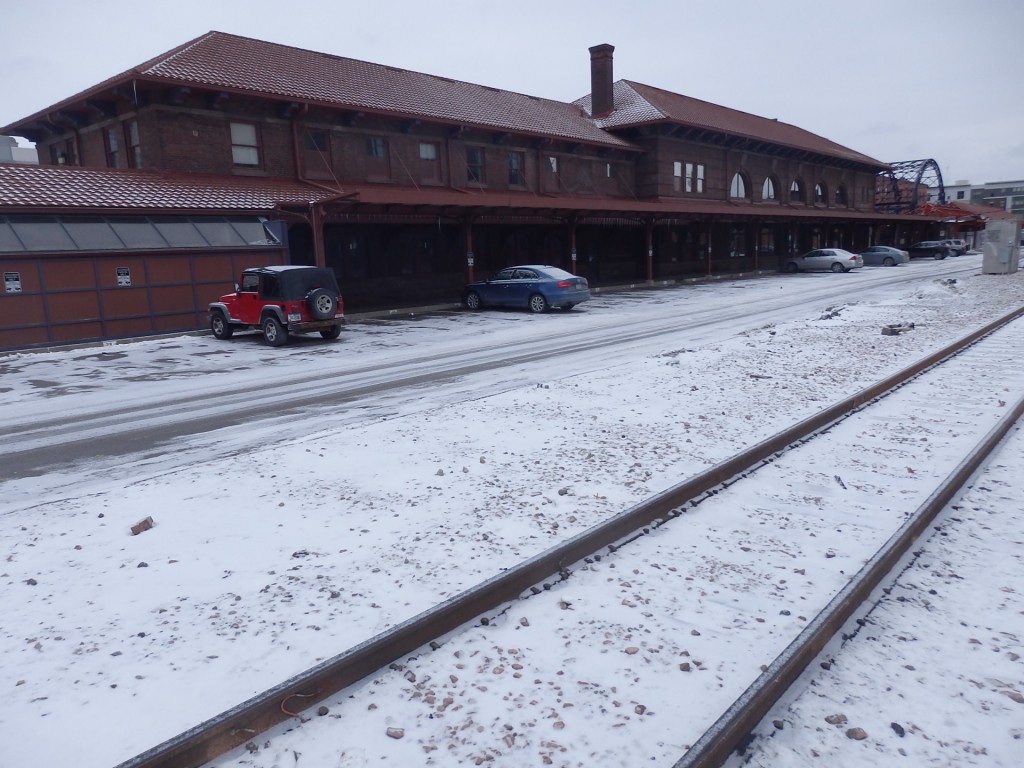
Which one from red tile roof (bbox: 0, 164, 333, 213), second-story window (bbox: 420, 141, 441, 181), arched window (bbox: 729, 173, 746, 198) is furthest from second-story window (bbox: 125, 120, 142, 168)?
arched window (bbox: 729, 173, 746, 198)

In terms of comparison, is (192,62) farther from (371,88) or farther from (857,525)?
(857,525)

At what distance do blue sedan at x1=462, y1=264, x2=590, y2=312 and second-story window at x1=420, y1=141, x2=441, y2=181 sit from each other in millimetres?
A: 7263

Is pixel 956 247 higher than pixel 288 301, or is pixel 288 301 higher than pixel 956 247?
pixel 956 247

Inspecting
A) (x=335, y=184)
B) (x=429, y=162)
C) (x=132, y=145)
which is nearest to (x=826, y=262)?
(x=429, y=162)

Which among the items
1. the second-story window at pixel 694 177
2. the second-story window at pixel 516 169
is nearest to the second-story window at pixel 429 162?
the second-story window at pixel 516 169

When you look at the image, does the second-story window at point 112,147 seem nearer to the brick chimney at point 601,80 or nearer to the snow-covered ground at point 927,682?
the brick chimney at point 601,80

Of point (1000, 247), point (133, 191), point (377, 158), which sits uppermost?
point (377, 158)

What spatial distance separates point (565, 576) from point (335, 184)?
75.8 ft

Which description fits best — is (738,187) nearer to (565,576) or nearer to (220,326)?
(220,326)

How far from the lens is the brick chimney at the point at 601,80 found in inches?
1561

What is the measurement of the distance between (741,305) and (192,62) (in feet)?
63.8

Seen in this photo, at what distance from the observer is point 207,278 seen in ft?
62.8

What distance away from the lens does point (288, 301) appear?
1602 cm

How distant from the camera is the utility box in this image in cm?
3441
